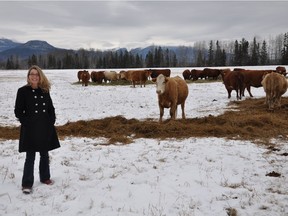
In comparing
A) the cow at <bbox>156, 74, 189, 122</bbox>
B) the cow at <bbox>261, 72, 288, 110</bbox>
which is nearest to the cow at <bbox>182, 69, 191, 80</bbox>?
the cow at <bbox>261, 72, 288, 110</bbox>

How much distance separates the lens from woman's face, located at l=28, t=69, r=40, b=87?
5707mm

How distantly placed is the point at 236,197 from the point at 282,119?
24.6 ft

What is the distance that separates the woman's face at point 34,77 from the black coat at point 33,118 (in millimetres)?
97

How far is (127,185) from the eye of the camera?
5883 millimetres

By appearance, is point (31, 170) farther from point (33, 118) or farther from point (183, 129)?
point (183, 129)

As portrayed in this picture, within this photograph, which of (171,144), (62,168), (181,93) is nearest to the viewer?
(62,168)

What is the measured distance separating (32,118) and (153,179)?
8.11 feet

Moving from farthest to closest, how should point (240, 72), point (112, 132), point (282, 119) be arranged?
point (240, 72), point (282, 119), point (112, 132)

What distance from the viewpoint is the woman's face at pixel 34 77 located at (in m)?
5.71

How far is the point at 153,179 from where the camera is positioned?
6.15 metres

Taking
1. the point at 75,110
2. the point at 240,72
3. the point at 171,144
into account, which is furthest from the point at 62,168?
the point at 240,72

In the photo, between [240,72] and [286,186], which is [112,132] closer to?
[286,186]

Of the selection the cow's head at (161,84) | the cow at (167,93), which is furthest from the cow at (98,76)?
the cow's head at (161,84)

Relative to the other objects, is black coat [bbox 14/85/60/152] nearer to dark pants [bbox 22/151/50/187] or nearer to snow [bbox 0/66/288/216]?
dark pants [bbox 22/151/50/187]
